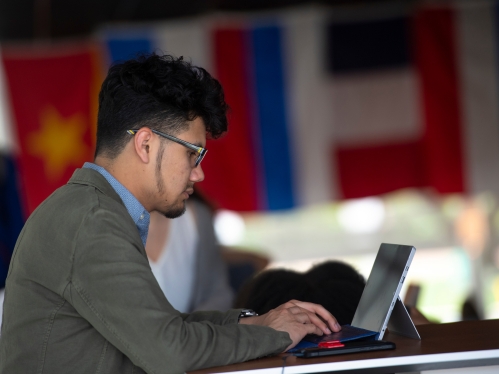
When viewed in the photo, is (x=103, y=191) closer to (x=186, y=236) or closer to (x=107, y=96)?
(x=107, y=96)

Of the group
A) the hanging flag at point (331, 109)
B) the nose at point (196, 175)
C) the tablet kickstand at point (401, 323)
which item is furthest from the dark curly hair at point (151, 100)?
the hanging flag at point (331, 109)

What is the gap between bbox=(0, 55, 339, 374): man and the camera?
4.33 ft

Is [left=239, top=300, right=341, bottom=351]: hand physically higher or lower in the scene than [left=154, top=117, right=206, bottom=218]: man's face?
lower

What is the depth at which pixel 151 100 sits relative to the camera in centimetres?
153

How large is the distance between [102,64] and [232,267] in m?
2.04

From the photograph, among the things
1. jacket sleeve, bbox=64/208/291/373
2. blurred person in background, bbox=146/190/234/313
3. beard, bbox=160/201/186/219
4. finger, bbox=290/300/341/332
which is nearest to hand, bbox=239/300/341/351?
finger, bbox=290/300/341/332

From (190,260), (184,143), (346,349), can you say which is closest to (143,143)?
(184,143)

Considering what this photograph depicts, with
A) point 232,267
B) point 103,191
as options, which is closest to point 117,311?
point 103,191

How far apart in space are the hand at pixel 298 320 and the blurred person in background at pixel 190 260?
1.05 meters

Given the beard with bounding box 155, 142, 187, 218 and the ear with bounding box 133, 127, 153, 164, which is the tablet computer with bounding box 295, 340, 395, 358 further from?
the ear with bounding box 133, 127, 153, 164

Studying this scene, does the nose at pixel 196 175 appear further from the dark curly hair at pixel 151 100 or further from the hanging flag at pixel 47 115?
the hanging flag at pixel 47 115

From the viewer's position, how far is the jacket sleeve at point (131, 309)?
1305mm

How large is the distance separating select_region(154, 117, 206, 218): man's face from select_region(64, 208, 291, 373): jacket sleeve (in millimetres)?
184

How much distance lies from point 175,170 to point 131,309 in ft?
1.16
